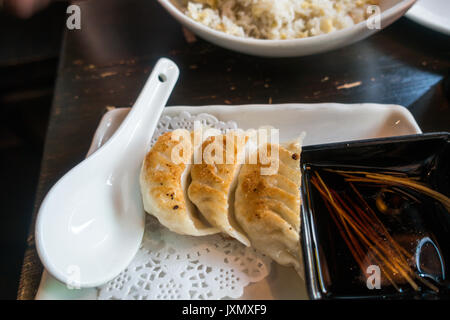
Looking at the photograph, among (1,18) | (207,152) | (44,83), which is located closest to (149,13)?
(44,83)

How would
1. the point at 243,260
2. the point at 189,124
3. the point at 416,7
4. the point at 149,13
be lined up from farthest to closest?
the point at 149,13 → the point at 416,7 → the point at 189,124 → the point at 243,260

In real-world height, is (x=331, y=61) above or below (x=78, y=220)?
above

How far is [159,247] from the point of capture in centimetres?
126

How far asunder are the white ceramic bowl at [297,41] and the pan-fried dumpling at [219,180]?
44 cm

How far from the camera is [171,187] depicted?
1.18m

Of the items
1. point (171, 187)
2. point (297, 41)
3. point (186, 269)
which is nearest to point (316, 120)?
point (297, 41)

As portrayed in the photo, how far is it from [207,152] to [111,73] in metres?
0.92

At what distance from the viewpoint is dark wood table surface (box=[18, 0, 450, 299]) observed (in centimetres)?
168

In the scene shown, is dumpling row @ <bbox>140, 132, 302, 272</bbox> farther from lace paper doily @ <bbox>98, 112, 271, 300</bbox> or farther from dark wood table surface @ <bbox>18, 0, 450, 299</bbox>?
dark wood table surface @ <bbox>18, 0, 450, 299</bbox>

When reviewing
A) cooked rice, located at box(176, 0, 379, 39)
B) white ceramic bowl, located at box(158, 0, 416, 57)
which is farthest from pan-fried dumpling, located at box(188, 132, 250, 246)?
cooked rice, located at box(176, 0, 379, 39)

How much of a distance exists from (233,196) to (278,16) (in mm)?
884

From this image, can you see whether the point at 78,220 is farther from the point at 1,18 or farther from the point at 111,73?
the point at 1,18

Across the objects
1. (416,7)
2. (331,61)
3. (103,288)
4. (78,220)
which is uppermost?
(416,7)

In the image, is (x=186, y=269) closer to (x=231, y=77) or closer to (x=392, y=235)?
(x=392, y=235)
